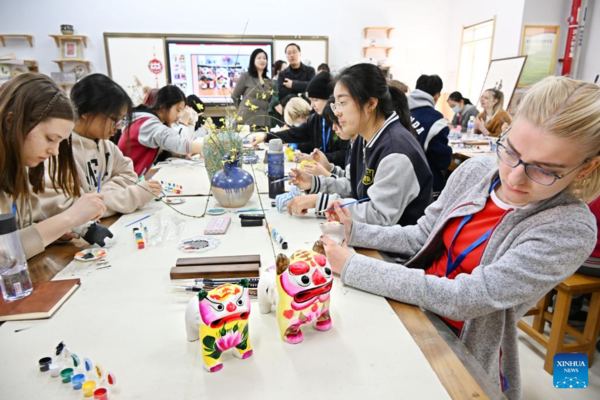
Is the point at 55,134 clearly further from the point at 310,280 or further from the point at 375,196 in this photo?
the point at 375,196

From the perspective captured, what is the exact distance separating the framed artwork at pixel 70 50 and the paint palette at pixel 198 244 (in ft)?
21.4

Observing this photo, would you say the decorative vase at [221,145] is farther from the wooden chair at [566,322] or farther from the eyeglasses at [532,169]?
the wooden chair at [566,322]

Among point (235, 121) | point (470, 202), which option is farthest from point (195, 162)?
point (470, 202)

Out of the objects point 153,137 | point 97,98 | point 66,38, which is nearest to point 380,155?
point 97,98

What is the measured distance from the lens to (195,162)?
290 centimetres

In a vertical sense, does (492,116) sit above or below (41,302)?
above

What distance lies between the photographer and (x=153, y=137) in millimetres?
2695

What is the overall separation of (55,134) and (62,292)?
1.78ft

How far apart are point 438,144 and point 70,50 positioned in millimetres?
6357

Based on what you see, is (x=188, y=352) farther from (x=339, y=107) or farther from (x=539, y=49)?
(x=539, y=49)

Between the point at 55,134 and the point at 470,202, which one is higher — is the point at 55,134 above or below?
above

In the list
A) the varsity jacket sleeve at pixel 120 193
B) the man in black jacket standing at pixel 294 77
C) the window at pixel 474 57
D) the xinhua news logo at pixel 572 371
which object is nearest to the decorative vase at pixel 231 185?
the varsity jacket sleeve at pixel 120 193

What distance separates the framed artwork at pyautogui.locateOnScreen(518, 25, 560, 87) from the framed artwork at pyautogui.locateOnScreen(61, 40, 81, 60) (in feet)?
22.8

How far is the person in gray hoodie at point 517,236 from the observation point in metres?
0.81
